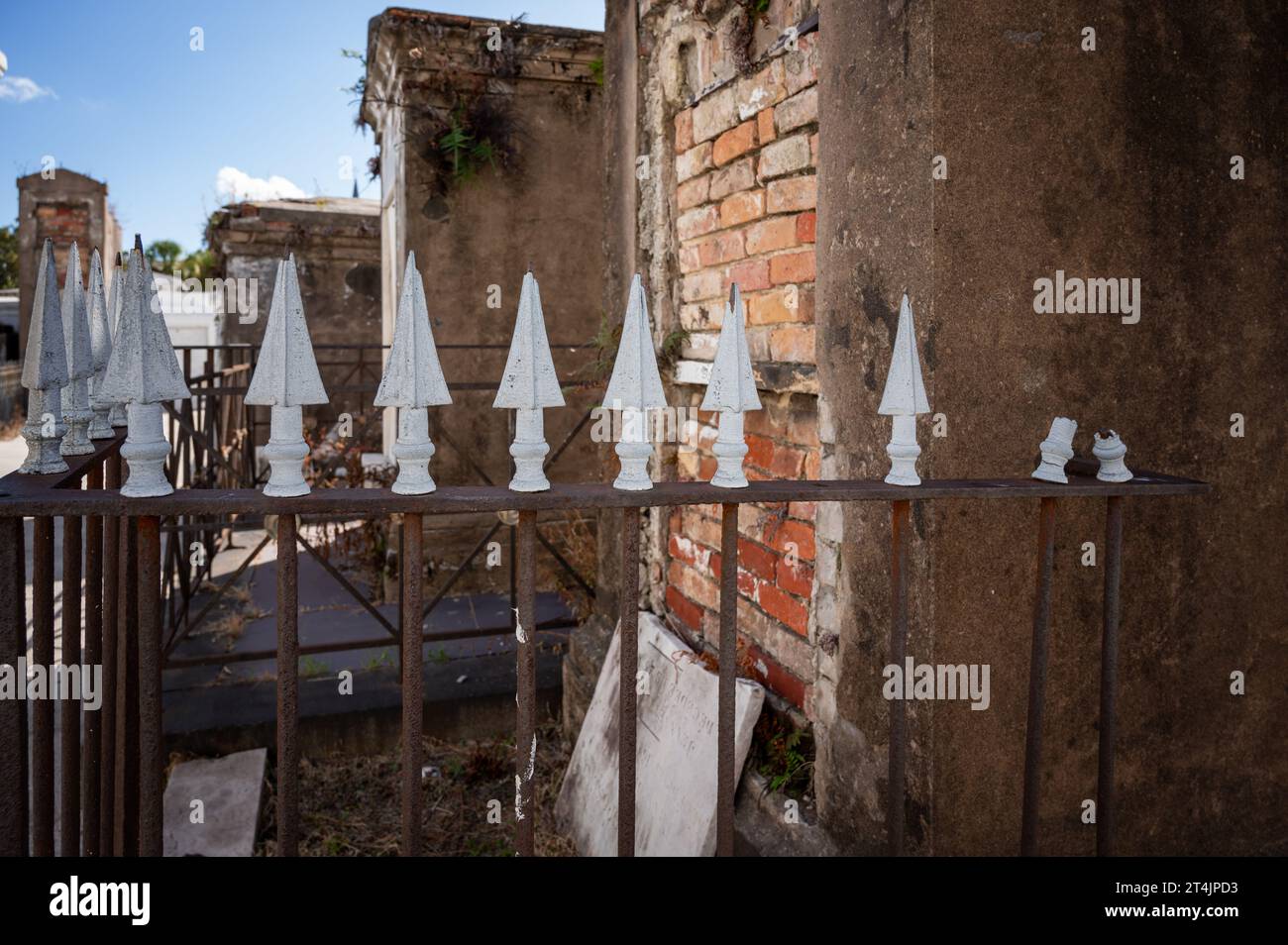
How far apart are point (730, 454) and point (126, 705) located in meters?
1.35

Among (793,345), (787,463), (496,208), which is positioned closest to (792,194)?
(793,345)

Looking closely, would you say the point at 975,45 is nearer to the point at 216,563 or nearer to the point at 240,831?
the point at 240,831

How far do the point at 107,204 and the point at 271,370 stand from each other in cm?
1649

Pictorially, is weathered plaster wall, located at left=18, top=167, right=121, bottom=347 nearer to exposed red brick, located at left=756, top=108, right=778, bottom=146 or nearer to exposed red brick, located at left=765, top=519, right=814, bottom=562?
exposed red brick, located at left=756, top=108, right=778, bottom=146

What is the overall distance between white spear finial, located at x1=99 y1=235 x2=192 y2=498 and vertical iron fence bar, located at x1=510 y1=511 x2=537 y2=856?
1.81 ft

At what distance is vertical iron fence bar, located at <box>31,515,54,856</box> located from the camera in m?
1.39

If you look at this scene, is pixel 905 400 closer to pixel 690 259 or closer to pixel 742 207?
pixel 742 207

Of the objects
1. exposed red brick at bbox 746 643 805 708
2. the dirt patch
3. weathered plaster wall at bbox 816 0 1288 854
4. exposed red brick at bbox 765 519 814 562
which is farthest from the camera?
the dirt patch

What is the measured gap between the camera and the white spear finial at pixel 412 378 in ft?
4.44

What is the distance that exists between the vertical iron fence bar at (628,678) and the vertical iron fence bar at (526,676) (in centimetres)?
15

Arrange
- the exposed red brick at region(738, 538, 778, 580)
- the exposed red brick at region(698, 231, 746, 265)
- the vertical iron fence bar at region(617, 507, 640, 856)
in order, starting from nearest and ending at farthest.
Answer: the vertical iron fence bar at region(617, 507, 640, 856), the exposed red brick at region(738, 538, 778, 580), the exposed red brick at region(698, 231, 746, 265)

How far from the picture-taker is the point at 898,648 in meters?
1.69

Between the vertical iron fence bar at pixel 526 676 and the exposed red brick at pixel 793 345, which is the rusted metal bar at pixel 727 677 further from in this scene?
the exposed red brick at pixel 793 345

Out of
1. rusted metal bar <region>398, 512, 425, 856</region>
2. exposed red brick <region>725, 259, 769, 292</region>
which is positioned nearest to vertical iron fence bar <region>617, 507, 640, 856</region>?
rusted metal bar <region>398, 512, 425, 856</region>
